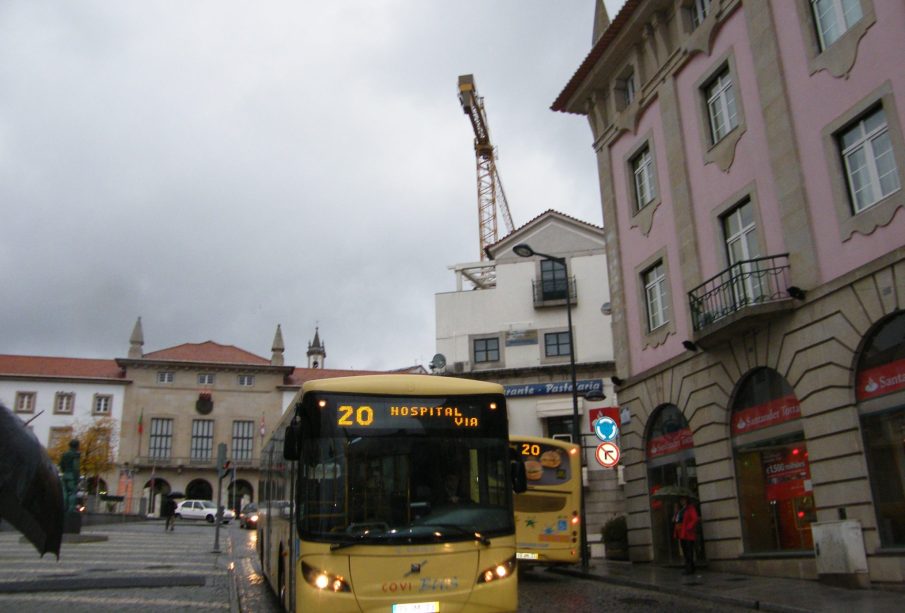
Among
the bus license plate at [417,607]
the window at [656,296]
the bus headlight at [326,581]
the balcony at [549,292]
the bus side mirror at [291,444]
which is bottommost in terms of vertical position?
the bus license plate at [417,607]

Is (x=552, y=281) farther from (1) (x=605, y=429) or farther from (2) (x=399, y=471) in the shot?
(2) (x=399, y=471)

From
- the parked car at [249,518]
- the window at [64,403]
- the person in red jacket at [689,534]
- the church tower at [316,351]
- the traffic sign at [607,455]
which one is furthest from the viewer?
the church tower at [316,351]

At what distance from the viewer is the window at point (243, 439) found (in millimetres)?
76562

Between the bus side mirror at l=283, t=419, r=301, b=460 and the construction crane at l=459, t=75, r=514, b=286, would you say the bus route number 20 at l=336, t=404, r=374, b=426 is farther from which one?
the construction crane at l=459, t=75, r=514, b=286

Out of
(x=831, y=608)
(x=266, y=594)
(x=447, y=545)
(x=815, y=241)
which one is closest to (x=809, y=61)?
(x=815, y=241)

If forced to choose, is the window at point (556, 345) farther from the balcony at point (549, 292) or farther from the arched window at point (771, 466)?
the arched window at point (771, 466)

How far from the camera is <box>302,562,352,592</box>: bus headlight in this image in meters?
8.15

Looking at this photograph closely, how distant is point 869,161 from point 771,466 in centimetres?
614

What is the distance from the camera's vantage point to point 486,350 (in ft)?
135

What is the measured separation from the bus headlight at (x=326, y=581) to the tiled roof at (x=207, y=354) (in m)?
72.6

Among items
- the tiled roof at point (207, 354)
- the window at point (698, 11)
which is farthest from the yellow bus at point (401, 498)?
the tiled roof at point (207, 354)

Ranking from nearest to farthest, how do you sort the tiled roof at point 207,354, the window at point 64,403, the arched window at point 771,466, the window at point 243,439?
the arched window at point 771,466, the window at point 64,403, the window at point 243,439, the tiled roof at point 207,354

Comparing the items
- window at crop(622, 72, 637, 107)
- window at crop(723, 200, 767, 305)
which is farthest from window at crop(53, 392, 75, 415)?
window at crop(723, 200, 767, 305)

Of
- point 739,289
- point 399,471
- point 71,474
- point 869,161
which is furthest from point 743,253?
point 71,474
